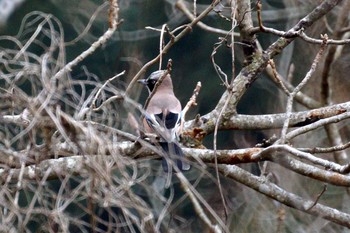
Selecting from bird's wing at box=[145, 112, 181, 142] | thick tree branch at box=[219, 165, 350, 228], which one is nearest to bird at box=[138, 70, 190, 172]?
bird's wing at box=[145, 112, 181, 142]

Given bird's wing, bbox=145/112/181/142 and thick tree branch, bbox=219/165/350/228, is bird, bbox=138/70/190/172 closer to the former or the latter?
bird's wing, bbox=145/112/181/142

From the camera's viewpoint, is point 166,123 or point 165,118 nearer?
point 166,123

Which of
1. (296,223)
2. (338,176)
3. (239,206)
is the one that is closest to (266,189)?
(338,176)

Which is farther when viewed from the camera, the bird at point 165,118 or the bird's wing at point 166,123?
the bird's wing at point 166,123

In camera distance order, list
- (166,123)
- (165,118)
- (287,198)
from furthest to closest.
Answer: (165,118), (166,123), (287,198)

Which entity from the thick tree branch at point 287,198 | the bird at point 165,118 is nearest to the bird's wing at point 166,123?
the bird at point 165,118

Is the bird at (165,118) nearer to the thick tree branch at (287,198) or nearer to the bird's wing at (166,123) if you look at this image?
the bird's wing at (166,123)

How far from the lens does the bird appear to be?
167 inches

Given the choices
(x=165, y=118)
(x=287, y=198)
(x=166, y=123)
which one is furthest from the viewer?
(x=165, y=118)

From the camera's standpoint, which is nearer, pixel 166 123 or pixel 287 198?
pixel 287 198

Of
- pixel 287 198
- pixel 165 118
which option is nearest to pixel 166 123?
pixel 165 118

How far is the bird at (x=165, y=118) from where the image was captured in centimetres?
424

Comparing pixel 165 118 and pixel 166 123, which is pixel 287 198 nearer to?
pixel 166 123

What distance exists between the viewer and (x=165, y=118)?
521 cm
